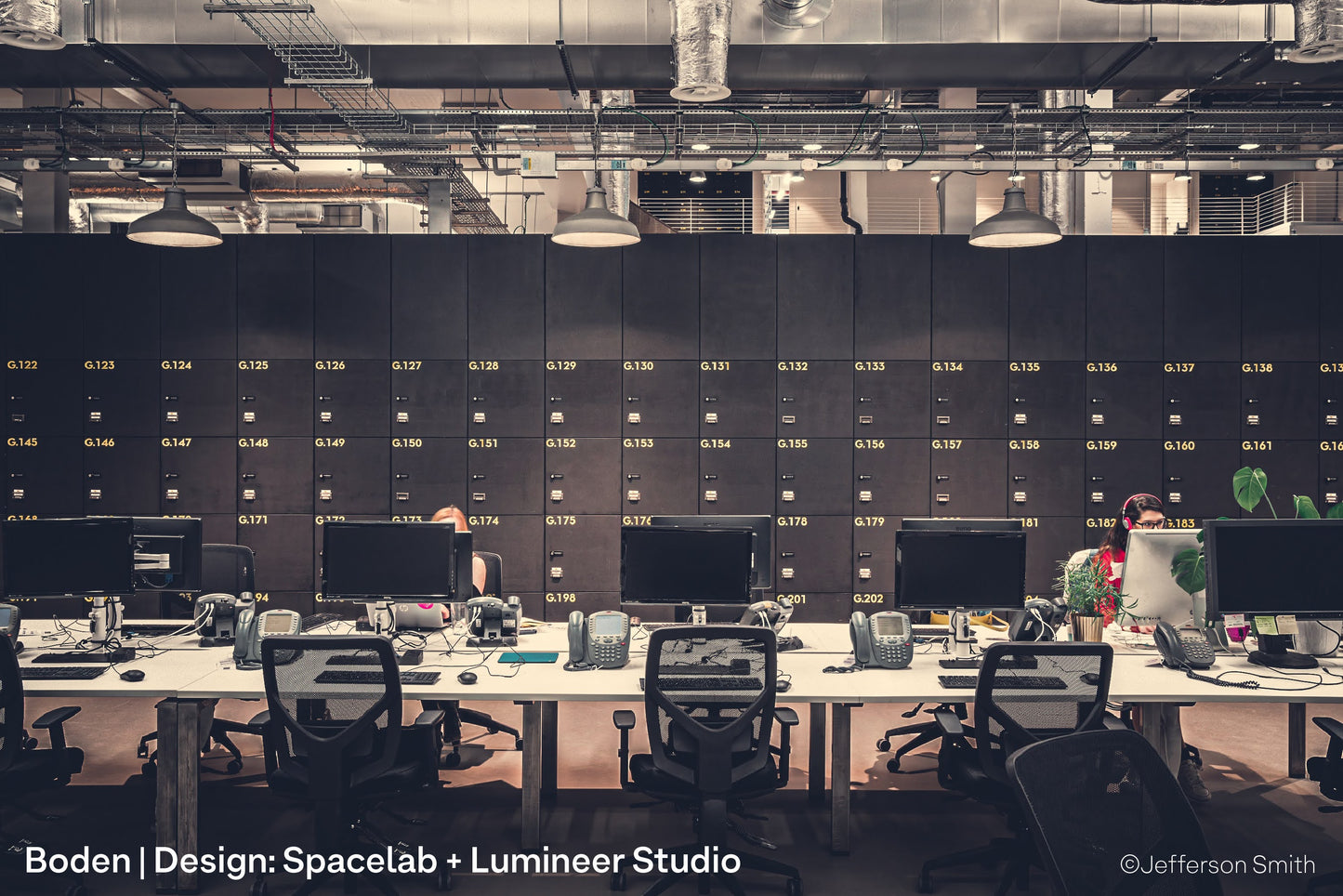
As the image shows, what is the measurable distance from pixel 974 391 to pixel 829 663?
295cm

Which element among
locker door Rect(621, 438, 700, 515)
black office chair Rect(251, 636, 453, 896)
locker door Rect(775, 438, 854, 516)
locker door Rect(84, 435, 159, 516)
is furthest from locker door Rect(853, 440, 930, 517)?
locker door Rect(84, 435, 159, 516)

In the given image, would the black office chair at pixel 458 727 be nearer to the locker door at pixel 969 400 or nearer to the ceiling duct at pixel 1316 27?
the locker door at pixel 969 400

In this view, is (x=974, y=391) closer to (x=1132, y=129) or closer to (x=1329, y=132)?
(x=1132, y=129)

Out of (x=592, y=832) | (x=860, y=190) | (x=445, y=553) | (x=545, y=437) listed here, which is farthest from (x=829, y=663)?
(x=860, y=190)

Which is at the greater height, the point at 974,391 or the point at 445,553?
the point at 974,391

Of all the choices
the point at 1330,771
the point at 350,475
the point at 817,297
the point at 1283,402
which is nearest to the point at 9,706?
the point at 350,475

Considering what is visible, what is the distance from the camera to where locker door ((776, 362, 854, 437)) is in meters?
5.45

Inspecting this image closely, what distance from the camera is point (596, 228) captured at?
149 inches

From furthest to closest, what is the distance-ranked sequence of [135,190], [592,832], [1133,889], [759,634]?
[135,190] → [592,832] → [759,634] → [1133,889]

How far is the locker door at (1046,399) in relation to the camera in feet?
17.8

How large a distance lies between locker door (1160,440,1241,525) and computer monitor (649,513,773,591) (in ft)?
11.2

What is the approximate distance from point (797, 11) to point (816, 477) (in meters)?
2.85

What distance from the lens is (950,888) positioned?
2.74 m

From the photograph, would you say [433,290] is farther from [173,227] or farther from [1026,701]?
[1026,701]
